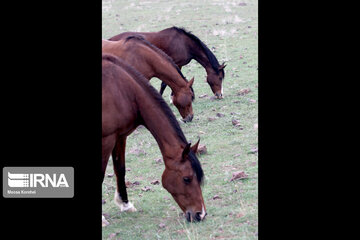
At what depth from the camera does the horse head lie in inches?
189

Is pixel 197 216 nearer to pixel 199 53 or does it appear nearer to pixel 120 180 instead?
pixel 120 180

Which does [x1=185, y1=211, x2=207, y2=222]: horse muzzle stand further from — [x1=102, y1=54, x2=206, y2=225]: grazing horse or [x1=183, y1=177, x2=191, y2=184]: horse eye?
[x1=183, y1=177, x2=191, y2=184]: horse eye

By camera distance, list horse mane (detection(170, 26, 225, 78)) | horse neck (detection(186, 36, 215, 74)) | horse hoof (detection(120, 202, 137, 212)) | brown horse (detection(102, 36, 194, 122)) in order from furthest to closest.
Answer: horse neck (detection(186, 36, 215, 74)) < horse mane (detection(170, 26, 225, 78)) < brown horse (detection(102, 36, 194, 122)) < horse hoof (detection(120, 202, 137, 212))

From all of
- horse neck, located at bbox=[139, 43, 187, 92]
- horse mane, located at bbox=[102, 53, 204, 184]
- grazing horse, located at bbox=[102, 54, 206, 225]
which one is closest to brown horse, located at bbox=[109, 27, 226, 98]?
horse neck, located at bbox=[139, 43, 187, 92]

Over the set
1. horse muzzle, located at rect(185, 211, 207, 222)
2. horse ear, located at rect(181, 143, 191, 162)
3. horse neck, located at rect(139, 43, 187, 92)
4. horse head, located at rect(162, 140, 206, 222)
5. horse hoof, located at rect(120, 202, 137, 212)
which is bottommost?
horse hoof, located at rect(120, 202, 137, 212)

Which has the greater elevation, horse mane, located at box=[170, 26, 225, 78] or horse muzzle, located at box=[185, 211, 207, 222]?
horse mane, located at box=[170, 26, 225, 78]

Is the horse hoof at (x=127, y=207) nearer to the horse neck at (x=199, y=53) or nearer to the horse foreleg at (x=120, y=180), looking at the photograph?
the horse foreleg at (x=120, y=180)

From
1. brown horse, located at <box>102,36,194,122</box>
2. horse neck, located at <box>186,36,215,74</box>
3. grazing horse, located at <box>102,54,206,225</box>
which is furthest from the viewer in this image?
horse neck, located at <box>186,36,215,74</box>

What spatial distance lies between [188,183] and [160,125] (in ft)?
2.33

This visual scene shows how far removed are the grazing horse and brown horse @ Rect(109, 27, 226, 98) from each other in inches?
241

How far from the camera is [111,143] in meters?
4.98
